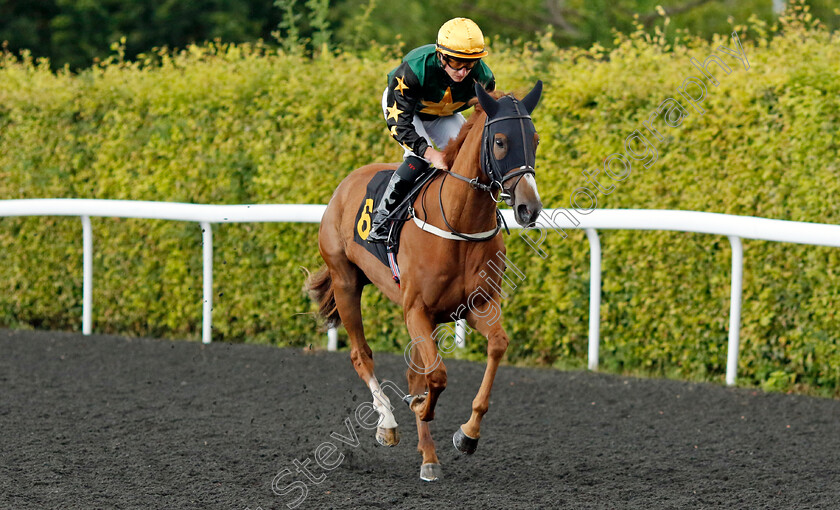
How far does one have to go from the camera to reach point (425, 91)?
15.1 ft

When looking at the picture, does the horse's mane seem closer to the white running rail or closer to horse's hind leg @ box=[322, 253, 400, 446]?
horse's hind leg @ box=[322, 253, 400, 446]

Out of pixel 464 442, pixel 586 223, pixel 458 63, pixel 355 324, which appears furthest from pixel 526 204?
pixel 586 223

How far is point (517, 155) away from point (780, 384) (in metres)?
3.13

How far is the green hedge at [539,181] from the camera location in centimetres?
599

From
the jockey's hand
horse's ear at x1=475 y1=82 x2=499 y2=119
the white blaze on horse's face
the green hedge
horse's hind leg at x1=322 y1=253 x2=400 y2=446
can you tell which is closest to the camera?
the white blaze on horse's face

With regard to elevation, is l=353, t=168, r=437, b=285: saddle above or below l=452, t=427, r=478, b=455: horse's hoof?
above

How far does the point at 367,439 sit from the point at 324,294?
1063 millimetres

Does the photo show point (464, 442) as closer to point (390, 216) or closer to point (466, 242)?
point (466, 242)

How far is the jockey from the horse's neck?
0.54 feet

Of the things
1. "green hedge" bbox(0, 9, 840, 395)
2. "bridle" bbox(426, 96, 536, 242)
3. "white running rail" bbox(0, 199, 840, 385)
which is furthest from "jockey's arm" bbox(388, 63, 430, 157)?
"green hedge" bbox(0, 9, 840, 395)

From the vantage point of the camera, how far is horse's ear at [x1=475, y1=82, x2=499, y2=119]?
12.8ft

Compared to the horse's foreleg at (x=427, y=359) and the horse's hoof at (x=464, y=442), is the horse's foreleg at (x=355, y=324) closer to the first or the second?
the horse's foreleg at (x=427, y=359)

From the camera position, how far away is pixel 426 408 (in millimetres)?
4434

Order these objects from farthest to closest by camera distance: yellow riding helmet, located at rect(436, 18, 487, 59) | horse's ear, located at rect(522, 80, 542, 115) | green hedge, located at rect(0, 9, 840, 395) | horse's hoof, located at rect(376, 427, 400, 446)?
1. green hedge, located at rect(0, 9, 840, 395)
2. horse's hoof, located at rect(376, 427, 400, 446)
3. yellow riding helmet, located at rect(436, 18, 487, 59)
4. horse's ear, located at rect(522, 80, 542, 115)
